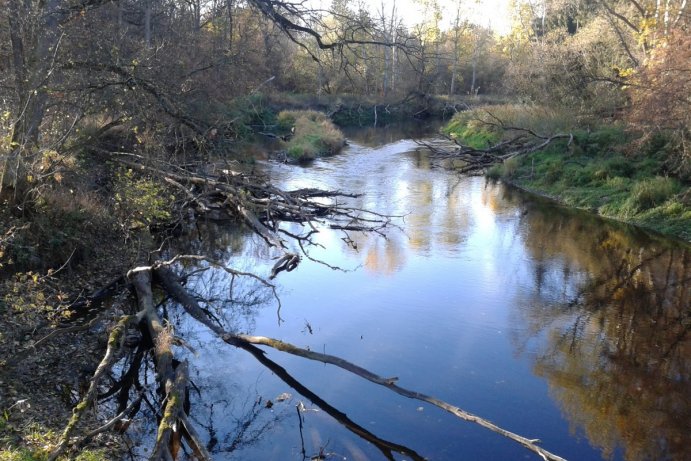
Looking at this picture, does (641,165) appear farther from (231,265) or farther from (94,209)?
(94,209)

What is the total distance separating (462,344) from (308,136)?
19090mm

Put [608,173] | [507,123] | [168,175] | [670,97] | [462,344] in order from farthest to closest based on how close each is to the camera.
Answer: [507,123] < [608,173] < [670,97] < [168,175] < [462,344]

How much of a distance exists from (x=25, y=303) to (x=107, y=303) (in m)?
1.93

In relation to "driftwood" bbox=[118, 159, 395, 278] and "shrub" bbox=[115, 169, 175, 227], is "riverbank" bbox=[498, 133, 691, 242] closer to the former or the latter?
"driftwood" bbox=[118, 159, 395, 278]

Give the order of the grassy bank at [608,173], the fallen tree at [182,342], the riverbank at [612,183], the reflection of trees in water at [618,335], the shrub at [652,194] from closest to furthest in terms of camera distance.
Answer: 1. the fallen tree at [182,342]
2. the reflection of trees in water at [618,335]
3. the riverbank at [612,183]
4. the grassy bank at [608,173]
5. the shrub at [652,194]

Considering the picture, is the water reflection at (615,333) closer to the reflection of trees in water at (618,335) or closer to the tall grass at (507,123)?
the reflection of trees in water at (618,335)

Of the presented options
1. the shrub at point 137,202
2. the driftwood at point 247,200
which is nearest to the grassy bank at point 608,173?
the driftwood at point 247,200

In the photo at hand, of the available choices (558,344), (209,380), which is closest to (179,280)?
(209,380)

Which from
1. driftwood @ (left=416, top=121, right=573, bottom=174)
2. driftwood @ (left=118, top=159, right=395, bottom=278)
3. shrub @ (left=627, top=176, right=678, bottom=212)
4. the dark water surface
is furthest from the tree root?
driftwood @ (left=416, top=121, right=573, bottom=174)

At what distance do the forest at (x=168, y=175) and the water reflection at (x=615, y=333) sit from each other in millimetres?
482

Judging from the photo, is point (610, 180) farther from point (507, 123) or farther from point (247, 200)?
point (247, 200)

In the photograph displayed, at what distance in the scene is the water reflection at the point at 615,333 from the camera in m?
6.82

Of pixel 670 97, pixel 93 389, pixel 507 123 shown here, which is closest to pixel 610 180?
pixel 670 97

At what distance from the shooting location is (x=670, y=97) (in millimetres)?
13453
